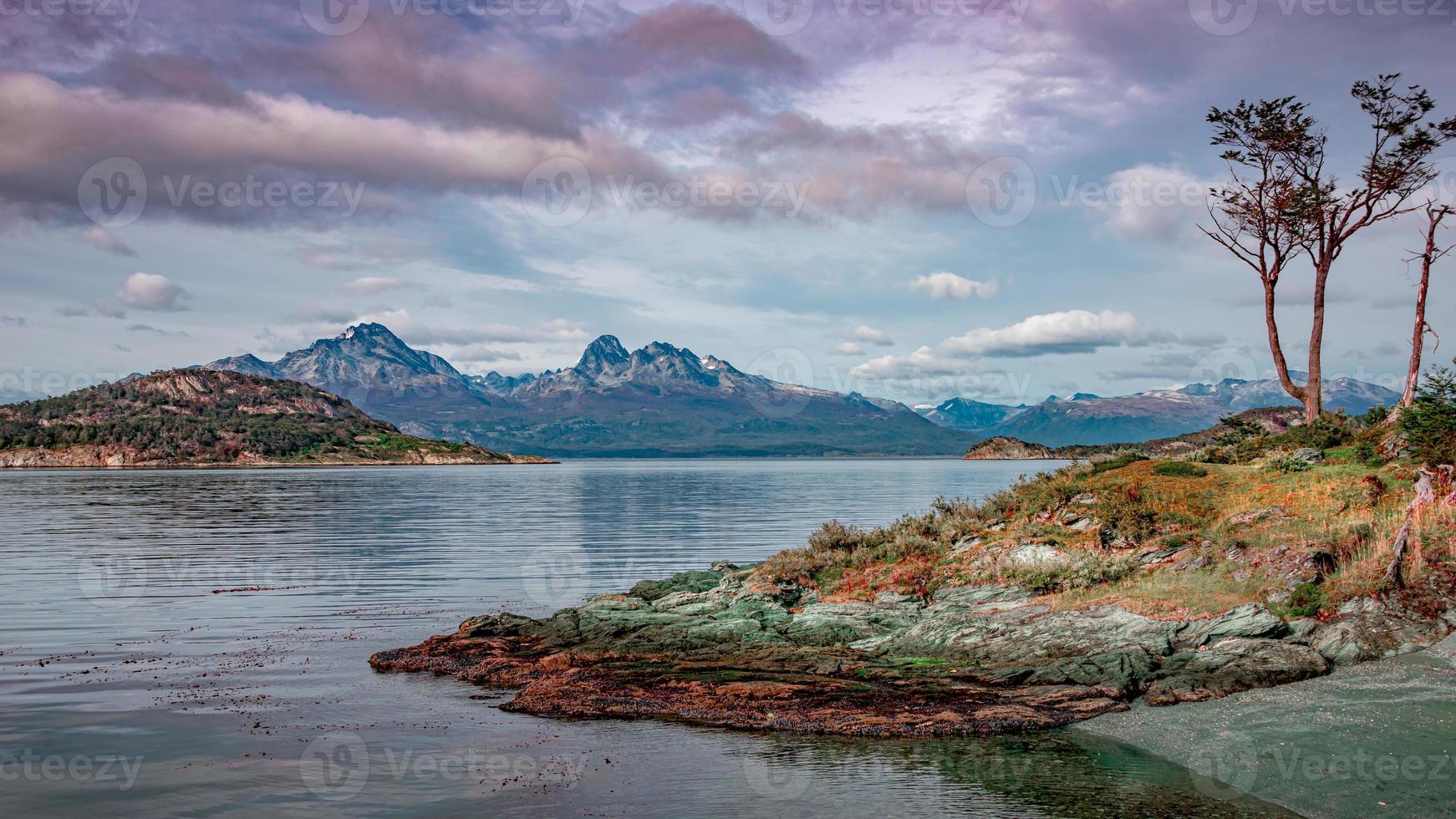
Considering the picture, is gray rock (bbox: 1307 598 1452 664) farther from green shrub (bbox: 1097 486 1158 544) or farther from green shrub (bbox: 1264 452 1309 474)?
green shrub (bbox: 1264 452 1309 474)

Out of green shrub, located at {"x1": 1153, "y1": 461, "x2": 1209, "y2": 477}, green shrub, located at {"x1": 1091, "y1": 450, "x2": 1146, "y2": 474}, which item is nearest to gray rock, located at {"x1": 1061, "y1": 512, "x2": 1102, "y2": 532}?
green shrub, located at {"x1": 1153, "y1": 461, "x2": 1209, "y2": 477}

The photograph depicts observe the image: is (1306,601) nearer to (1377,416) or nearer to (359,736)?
(359,736)

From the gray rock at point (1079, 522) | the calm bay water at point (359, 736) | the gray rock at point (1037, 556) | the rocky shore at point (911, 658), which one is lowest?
the calm bay water at point (359, 736)

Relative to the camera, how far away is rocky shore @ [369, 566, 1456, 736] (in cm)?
1986

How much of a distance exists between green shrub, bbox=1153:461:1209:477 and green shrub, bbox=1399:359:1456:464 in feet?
22.4

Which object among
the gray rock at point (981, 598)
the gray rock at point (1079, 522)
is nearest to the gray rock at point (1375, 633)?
the gray rock at point (981, 598)

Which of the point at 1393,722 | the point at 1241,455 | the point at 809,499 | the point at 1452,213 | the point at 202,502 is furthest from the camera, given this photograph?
the point at 809,499

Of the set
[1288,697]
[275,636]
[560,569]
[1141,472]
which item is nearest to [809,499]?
[560,569]

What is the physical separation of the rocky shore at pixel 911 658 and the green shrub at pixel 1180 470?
484 inches

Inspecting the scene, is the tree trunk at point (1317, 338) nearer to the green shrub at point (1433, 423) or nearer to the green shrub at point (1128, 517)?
the green shrub at point (1433, 423)

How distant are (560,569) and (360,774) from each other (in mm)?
30270

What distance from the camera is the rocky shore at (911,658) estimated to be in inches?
782

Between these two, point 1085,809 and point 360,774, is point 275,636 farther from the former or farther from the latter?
point 1085,809

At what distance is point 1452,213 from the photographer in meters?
45.6
